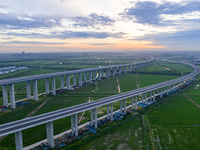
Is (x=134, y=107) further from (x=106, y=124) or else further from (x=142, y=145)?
(x=142, y=145)

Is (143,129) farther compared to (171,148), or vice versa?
(143,129)

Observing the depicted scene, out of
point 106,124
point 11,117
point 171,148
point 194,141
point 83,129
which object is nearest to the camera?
point 171,148

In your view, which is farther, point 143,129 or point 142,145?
point 143,129

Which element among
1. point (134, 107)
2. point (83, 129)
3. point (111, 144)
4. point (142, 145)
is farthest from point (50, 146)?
point (134, 107)

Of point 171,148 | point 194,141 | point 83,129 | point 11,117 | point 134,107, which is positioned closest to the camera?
point 171,148

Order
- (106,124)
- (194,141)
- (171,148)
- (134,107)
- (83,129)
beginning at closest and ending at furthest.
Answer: (171,148)
(194,141)
(83,129)
(106,124)
(134,107)

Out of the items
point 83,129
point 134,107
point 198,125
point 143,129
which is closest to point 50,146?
point 83,129

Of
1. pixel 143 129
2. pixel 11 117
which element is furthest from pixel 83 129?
pixel 11 117

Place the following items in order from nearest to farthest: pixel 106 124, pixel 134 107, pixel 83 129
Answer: pixel 83 129 → pixel 106 124 → pixel 134 107

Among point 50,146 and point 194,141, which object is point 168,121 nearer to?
point 194,141
